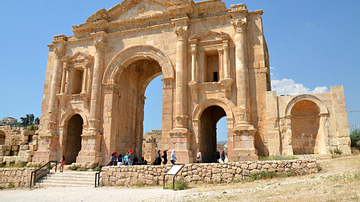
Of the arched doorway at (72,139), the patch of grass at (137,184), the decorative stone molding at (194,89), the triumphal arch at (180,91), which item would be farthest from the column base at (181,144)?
the arched doorway at (72,139)

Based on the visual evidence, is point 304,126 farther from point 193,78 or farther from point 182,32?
point 182,32

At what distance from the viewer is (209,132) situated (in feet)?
64.3

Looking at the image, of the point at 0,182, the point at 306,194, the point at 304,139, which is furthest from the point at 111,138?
the point at 306,194

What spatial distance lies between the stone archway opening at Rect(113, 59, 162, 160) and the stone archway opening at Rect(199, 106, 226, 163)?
5474mm

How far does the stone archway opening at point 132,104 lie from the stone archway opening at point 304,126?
1091cm

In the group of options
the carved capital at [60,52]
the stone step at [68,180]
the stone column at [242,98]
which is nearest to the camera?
the stone step at [68,180]

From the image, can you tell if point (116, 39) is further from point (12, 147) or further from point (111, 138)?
point (12, 147)

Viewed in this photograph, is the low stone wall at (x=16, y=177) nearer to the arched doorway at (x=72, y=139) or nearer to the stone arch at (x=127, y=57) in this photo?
the arched doorway at (x=72, y=139)

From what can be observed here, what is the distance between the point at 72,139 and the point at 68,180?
6432 millimetres

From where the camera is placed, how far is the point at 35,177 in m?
14.7

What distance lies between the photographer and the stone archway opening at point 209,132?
17394 mm

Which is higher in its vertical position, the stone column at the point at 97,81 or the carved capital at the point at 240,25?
the carved capital at the point at 240,25

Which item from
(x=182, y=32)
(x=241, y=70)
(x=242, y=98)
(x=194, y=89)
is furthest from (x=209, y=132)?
(x=182, y=32)

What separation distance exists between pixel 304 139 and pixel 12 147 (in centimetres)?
2020
